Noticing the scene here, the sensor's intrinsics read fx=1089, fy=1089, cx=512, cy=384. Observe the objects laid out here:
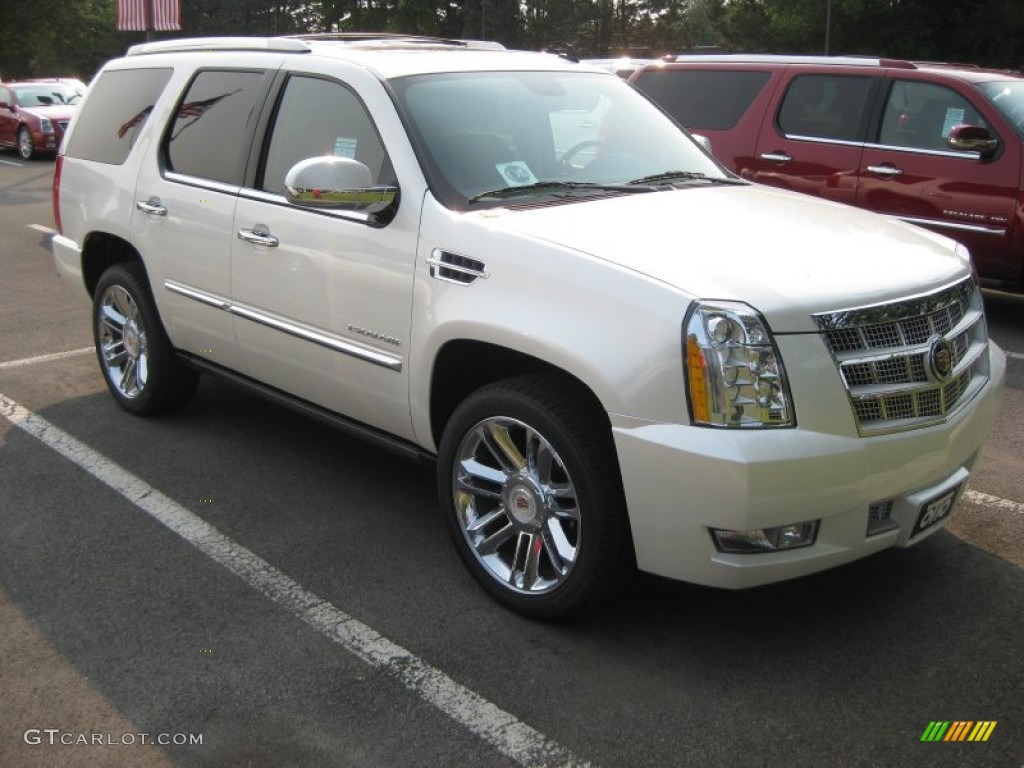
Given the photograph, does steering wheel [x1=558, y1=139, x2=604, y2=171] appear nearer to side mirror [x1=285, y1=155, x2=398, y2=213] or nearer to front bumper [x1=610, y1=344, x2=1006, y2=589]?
side mirror [x1=285, y1=155, x2=398, y2=213]

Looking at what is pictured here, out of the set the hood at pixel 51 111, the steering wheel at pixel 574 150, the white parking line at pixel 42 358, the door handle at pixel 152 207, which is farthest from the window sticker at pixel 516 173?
the hood at pixel 51 111

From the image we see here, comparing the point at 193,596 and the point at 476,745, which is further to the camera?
the point at 193,596

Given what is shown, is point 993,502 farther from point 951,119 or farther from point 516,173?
point 951,119

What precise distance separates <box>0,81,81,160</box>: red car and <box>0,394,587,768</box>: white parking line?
1855 centimetres

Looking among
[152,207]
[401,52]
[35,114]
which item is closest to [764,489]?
[401,52]

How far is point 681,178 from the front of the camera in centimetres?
447

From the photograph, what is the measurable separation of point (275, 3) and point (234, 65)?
78959 millimetres

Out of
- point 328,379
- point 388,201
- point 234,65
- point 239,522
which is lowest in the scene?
point 239,522

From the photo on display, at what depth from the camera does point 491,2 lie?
62.2m

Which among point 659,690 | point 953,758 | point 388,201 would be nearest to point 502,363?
point 388,201

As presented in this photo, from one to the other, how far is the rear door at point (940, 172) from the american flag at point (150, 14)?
1460cm

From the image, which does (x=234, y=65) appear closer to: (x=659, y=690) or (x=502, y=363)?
(x=502, y=363)

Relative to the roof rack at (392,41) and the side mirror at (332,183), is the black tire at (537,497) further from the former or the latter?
the roof rack at (392,41)

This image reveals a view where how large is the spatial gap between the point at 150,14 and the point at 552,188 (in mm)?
17103
